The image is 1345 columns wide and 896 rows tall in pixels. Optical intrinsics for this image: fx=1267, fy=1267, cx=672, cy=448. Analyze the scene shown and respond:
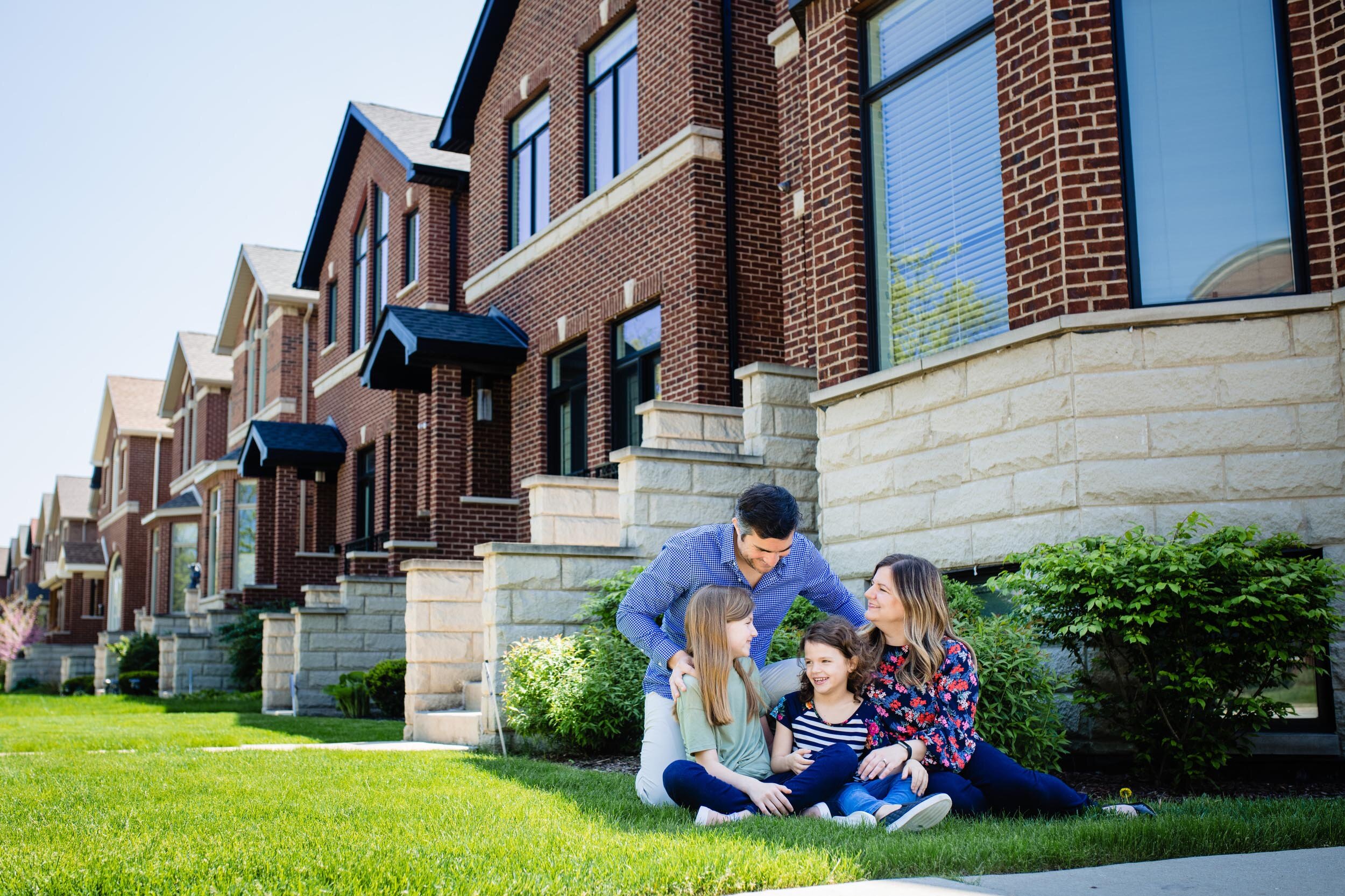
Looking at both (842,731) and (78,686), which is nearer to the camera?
(842,731)

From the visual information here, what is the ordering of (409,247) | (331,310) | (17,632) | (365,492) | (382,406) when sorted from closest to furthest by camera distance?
(409,247)
(382,406)
(365,492)
(331,310)
(17,632)

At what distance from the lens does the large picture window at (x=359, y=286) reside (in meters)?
22.8

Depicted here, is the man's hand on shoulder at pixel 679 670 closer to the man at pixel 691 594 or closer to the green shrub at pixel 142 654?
the man at pixel 691 594

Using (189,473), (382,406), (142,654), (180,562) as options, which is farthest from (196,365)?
(382,406)

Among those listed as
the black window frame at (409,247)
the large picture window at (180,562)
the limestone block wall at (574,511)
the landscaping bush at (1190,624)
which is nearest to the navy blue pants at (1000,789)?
the landscaping bush at (1190,624)

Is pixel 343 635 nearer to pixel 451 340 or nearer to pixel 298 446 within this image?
pixel 451 340

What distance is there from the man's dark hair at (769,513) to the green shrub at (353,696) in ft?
34.4

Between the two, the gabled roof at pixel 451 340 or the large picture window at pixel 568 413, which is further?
the gabled roof at pixel 451 340

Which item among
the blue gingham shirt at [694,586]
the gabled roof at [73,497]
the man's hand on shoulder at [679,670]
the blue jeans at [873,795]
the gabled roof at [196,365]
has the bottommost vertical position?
the blue jeans at [873,795]

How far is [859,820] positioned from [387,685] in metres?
10.6

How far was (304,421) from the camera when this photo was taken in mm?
26469

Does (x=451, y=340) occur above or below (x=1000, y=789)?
above

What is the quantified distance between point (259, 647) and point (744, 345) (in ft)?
45.9

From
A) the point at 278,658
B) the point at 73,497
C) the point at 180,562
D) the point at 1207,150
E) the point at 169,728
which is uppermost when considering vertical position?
the point at 73,497
